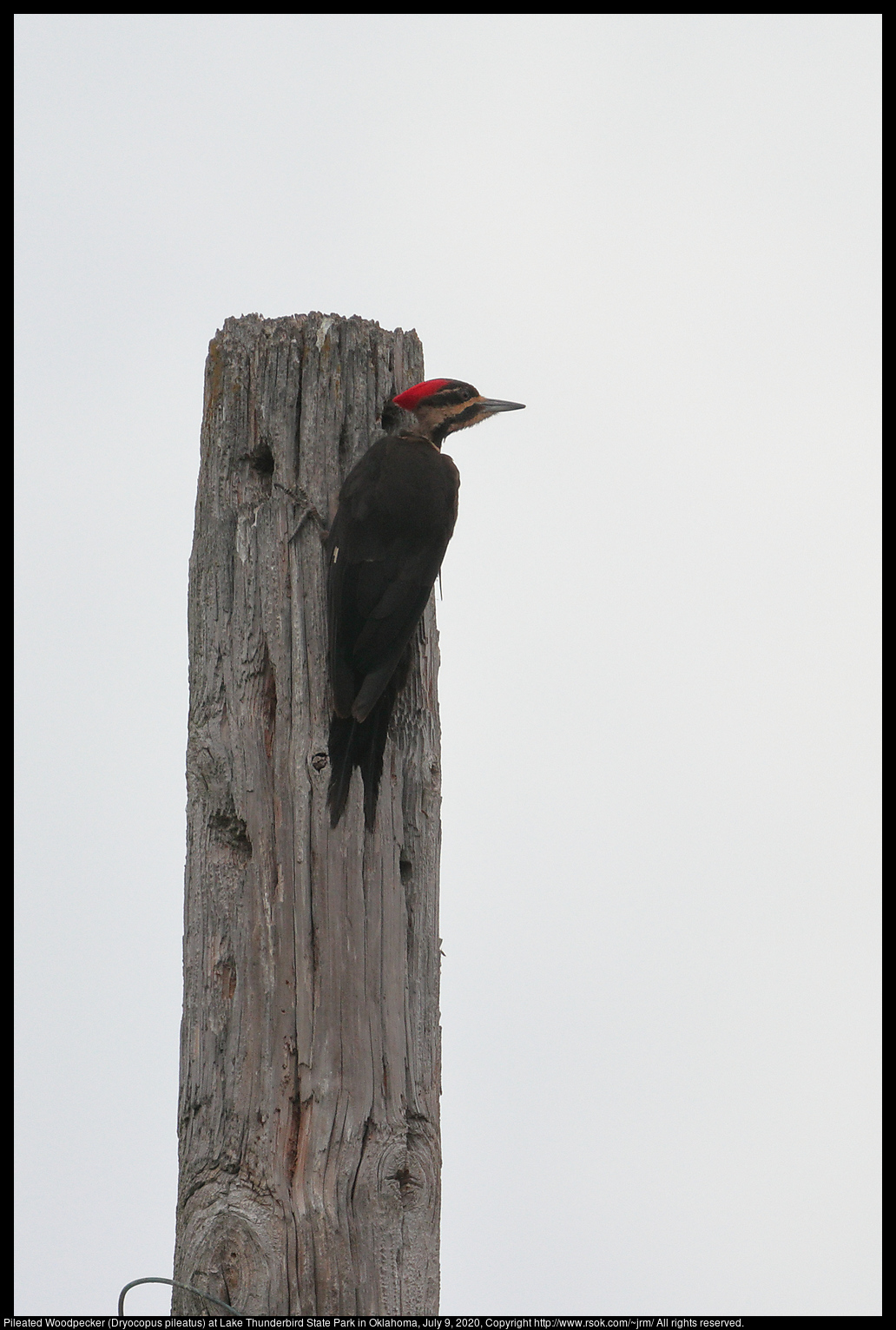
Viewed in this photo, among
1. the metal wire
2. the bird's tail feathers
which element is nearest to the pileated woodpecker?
the bird's tail feathers

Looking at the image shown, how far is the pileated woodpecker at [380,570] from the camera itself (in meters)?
2.85

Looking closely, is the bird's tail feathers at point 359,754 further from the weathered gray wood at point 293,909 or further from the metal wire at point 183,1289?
the metal wire at point 183,1289

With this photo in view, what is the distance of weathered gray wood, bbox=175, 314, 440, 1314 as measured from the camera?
2.57 metres

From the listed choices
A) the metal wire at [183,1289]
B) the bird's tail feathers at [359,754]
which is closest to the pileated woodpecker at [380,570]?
the bird's tail feathers at [359,754]

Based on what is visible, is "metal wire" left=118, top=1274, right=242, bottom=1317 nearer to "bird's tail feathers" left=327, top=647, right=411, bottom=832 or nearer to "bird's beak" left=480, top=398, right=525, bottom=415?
"bird's tail feathers" left=327, top=647, right=411, bottom=832

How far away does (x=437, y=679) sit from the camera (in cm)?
315

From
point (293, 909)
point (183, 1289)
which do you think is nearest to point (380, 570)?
point (293, 909)

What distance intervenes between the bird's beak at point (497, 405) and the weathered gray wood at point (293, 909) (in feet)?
1.62

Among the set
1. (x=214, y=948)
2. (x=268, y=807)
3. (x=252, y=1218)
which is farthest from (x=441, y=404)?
(x=252, y=1218)

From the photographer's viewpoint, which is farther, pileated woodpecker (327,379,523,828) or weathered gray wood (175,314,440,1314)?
pileated woodpecker (327,379,523,828)

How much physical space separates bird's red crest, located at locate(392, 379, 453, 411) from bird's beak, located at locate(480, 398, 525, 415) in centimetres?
32

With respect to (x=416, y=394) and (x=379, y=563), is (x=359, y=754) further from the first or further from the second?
(x=416, y=394)

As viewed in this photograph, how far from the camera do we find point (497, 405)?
362 centimetres

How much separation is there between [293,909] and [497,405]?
1653 mm
